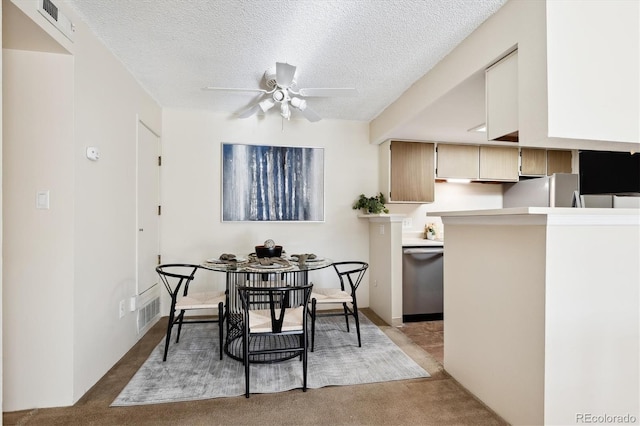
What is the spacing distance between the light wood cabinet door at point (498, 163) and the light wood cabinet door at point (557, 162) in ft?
1.50

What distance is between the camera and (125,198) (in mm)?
2744

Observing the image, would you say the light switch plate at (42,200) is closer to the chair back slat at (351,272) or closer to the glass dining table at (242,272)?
the glass dining table at (242,272)

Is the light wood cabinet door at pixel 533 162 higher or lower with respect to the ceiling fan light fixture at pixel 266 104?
lower

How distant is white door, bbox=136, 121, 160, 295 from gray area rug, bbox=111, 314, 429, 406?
785mm

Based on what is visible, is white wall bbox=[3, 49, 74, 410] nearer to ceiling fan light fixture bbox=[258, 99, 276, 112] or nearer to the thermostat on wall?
the thermostat on wall

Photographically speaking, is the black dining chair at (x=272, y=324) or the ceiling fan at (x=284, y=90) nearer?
the black dining chair at (x=272, y=324)

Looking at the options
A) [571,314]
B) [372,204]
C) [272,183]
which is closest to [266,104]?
[272,183]

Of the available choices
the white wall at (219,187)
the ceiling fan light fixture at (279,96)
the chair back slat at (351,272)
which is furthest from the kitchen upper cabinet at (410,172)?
the ceiling fan light fixture at (279,96)

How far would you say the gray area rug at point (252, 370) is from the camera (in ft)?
7.07

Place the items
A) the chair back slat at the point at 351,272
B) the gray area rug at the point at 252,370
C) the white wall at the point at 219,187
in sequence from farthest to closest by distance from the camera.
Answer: the white wall at the point at 219,187 → the chair back slat at the point at 351,272 → the gray area rug at the point at 252,370

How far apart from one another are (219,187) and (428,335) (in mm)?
2843

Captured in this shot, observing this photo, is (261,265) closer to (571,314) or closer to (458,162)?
(571,314)

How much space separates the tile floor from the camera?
9.30ft

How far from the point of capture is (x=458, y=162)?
13.2 feet
